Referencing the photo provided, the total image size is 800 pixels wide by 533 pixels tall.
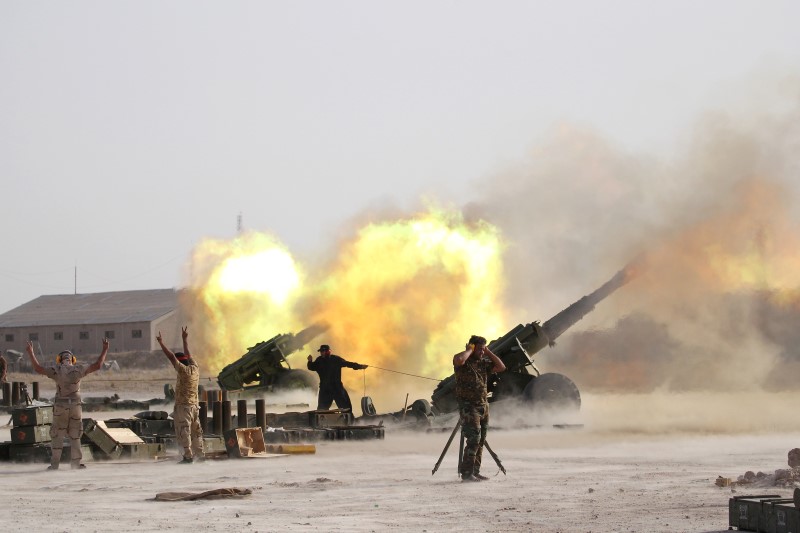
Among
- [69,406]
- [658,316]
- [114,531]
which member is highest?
[658,316]

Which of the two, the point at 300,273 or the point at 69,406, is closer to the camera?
the point at 69,406


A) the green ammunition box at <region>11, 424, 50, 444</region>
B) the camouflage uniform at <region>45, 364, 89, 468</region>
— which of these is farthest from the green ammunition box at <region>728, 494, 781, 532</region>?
the green ammunition box at <region>11, 424, 50, 444</region>

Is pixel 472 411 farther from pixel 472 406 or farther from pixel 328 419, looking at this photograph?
pixel 328 419

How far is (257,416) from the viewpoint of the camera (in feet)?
93.3

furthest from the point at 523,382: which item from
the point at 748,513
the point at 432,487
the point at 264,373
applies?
the point at 748,513

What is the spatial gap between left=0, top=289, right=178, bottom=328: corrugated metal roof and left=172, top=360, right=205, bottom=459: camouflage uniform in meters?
84.8

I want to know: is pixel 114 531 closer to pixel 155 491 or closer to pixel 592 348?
pixel 155 491

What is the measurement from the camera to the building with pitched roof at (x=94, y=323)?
4208 inches

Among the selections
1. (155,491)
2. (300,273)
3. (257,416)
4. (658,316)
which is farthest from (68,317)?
(155,491)

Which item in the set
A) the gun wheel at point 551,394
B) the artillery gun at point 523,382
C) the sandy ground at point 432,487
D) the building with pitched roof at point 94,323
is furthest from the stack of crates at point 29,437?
the building with pitched roof at point 94,323

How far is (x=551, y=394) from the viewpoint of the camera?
103ft

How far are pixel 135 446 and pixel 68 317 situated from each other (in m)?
91.1

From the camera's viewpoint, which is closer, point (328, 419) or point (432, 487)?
point (432, 487)

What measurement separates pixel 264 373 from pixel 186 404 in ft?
73.2
